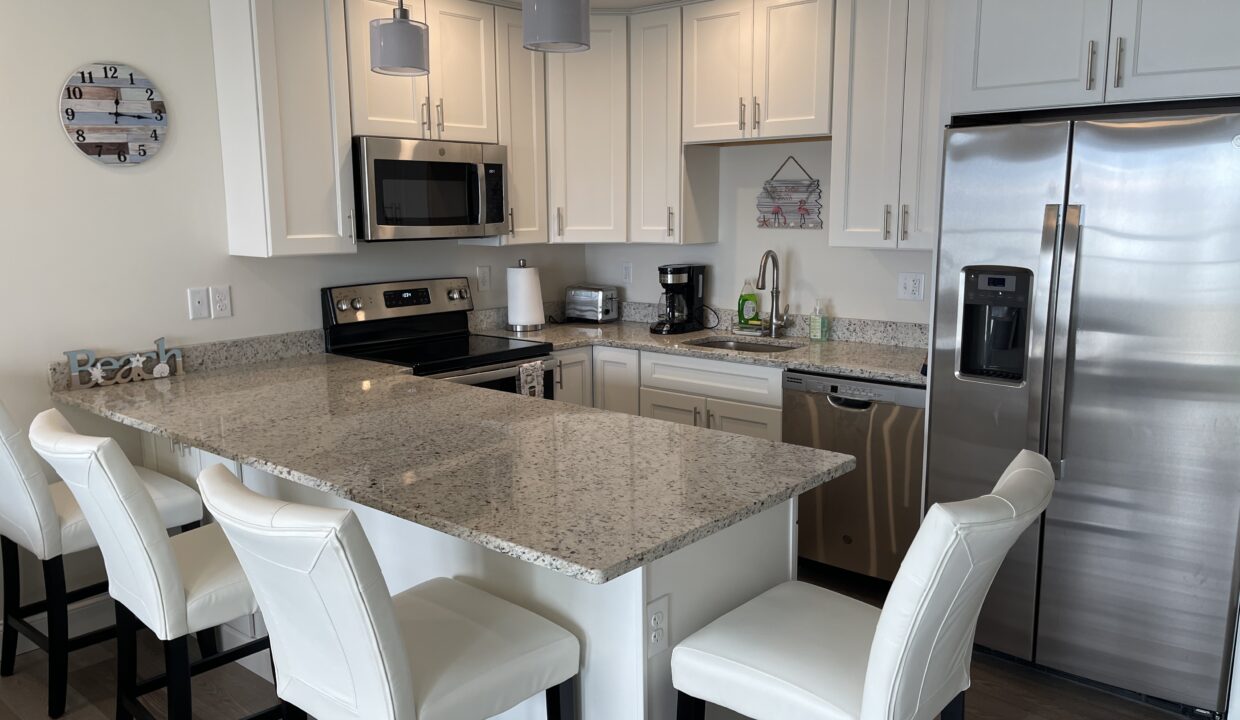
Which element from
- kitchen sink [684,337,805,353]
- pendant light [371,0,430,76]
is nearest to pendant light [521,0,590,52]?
pendant light [371,0,430,76]

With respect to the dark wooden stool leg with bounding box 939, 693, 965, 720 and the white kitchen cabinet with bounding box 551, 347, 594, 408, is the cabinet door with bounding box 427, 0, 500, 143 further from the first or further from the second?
the dark wooden stool leg with bounding box 939, 693, 965, 720

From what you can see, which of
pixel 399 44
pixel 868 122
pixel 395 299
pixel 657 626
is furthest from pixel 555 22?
pixel 395 299

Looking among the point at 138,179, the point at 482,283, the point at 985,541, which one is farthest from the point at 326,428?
the point at 482,283

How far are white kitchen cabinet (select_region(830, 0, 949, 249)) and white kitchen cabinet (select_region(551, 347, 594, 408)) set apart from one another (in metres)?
1.21

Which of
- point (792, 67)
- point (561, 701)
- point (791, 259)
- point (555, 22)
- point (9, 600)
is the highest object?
point (792, 67)

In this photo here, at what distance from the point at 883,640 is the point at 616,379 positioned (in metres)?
2.66

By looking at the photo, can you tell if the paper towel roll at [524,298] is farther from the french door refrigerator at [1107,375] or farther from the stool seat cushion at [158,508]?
the french door refrigerator at [1107,375]

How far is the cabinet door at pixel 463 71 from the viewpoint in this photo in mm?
3609

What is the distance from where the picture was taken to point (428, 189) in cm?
357

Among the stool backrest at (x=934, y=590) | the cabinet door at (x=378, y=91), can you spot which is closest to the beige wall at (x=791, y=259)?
the cabinet door at (x=378, y=91)

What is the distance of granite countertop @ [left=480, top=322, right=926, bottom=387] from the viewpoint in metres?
3.21

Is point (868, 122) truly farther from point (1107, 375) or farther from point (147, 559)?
point (147, 559)

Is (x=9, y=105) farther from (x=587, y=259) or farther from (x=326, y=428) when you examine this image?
(x=587, y=259)

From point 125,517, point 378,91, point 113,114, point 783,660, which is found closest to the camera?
point 783,660
